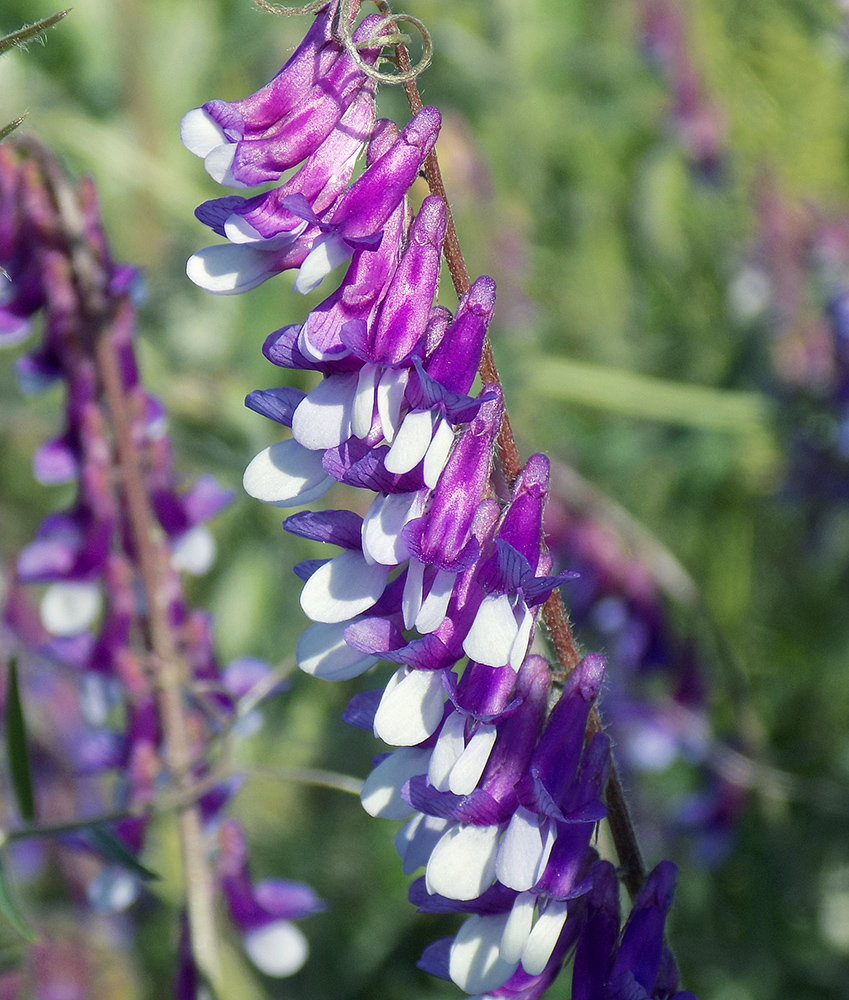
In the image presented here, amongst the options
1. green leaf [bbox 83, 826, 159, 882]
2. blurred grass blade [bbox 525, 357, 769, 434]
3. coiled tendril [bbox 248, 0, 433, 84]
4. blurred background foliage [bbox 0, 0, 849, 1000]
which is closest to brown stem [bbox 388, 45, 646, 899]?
coiled tendril [bbox 248, 0, 433, 84]

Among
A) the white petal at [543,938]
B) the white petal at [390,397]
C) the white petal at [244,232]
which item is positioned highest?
the white petal at [244,232]

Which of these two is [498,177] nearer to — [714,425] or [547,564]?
[714,425]

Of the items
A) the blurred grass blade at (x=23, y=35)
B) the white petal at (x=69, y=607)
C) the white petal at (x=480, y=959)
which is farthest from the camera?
the white petal at (x=69, y=607)

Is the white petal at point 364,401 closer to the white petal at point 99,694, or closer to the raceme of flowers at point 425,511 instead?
the raceme of flowers at point 425,511


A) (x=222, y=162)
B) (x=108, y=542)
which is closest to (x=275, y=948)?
(x=108, y=542)

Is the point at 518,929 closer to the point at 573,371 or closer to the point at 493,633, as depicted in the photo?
the point at 493,633

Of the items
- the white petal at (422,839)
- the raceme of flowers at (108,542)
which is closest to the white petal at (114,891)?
the raceme of flowers at (108,542)
